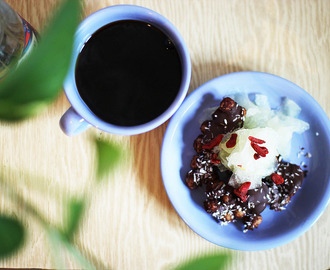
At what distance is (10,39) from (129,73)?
21cm

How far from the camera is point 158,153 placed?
2.41 ft

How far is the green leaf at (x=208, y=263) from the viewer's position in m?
0.23

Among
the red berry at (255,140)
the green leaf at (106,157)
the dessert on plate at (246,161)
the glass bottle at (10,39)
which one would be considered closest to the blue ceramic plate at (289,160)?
the dessert on plate at (246,161)

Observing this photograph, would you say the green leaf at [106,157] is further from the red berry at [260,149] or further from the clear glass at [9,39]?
the red berry at [260,149]

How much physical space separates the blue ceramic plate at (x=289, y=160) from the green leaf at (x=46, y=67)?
50 cm

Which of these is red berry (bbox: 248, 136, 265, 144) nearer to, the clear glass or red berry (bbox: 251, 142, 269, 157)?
red berry (bbox: 251, 142, 269, 157)

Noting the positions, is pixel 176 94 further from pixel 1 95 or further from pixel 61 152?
pixel 1 95

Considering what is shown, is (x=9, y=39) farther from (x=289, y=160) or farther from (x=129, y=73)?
(x=289, y=160)

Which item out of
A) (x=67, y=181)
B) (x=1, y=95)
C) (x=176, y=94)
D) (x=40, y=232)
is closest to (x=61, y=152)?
(x=67, y=181)

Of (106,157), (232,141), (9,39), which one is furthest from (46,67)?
(232,141)

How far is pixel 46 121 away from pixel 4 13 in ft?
1.04

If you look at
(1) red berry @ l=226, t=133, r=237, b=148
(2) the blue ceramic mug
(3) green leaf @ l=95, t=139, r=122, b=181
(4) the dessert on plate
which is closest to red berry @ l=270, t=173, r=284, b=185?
(4) the dessert on plate

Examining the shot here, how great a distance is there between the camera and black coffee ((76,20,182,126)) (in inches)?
24.8

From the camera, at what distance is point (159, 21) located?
0.60 metres
